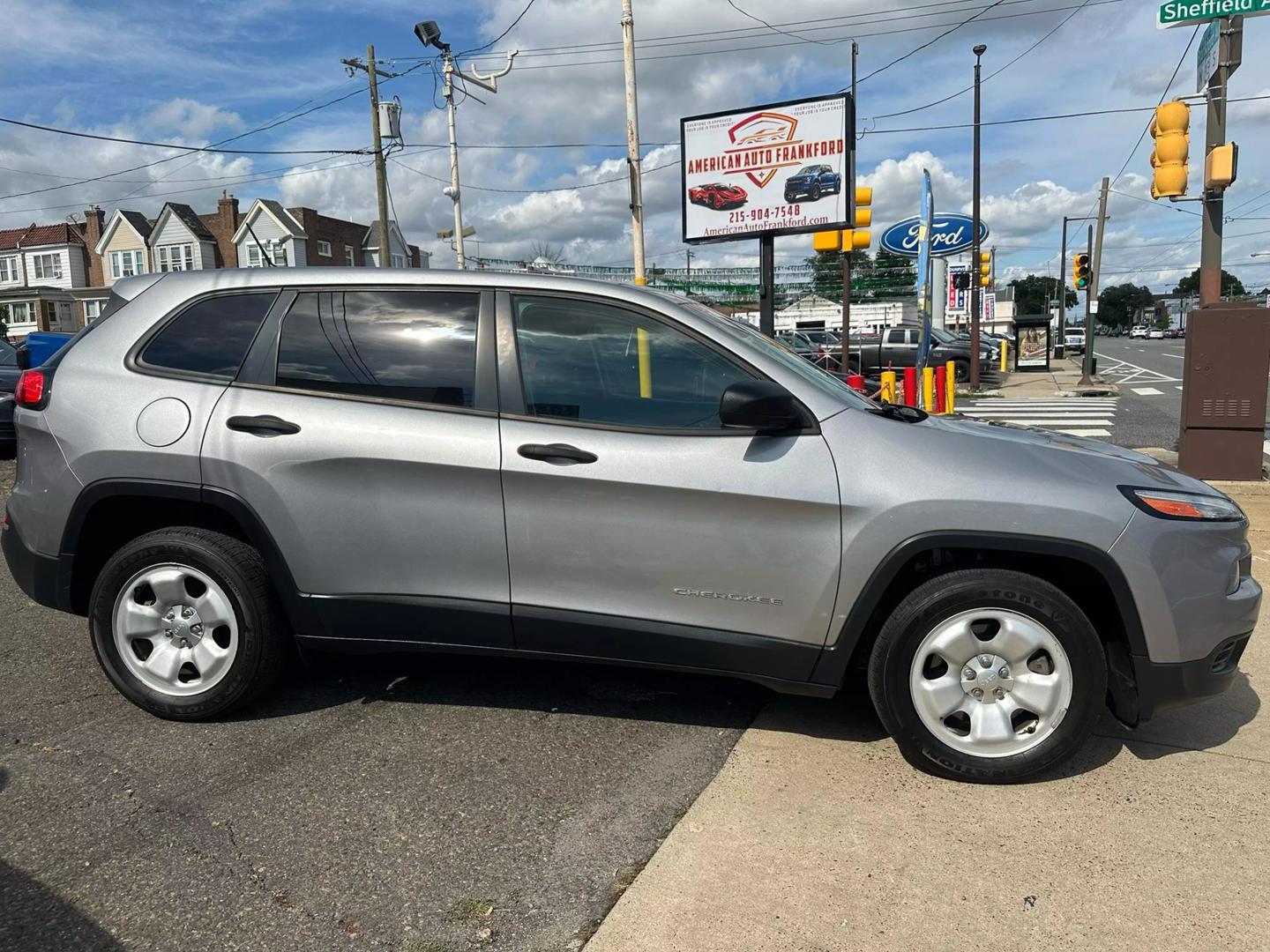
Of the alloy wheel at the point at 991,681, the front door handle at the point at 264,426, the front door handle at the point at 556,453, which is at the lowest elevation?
the alloy wheel at the point at 991,681

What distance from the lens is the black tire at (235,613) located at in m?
3.50

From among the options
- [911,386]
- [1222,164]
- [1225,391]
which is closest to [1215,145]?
[1222,164]

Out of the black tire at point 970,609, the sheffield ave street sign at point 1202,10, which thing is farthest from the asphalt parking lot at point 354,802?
the sheffield ave street sign at point 1202,10

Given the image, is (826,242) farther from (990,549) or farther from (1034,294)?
(1034,294)

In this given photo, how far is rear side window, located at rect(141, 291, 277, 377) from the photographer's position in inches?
142

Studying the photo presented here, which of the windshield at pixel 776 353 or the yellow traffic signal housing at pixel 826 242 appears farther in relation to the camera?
the yellow traffic signal housing at pixel 826 242

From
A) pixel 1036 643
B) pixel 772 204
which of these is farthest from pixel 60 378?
pixel 772 204

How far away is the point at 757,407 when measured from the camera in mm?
3021

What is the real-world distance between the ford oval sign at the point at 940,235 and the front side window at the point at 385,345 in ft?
86.2

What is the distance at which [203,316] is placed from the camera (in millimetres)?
3672

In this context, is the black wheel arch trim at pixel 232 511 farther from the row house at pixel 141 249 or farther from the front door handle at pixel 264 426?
the row house at pixel 141 249

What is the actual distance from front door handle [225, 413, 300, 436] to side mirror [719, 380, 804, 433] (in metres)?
1.60

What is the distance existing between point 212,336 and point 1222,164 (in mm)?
9537

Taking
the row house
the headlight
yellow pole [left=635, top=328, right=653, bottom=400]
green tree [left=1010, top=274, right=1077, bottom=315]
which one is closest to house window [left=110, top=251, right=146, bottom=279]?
the row house
